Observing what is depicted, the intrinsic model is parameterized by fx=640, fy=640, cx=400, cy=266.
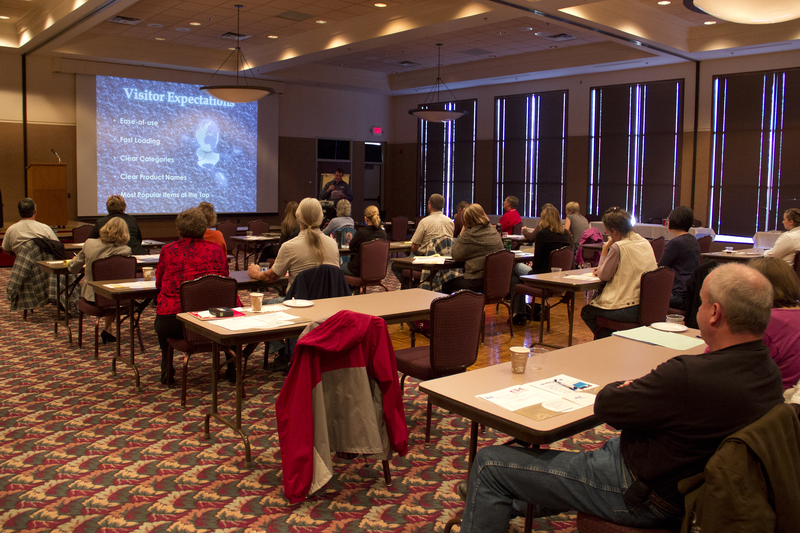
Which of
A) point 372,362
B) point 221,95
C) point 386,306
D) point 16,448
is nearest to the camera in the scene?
point 372,362

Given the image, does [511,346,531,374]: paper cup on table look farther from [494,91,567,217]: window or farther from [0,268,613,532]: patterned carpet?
[494,91,567,217]: window

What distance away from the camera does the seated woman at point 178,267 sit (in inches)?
184

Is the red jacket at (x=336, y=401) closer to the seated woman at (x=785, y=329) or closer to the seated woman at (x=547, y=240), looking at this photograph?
the seated woman at (x=785, y=329)

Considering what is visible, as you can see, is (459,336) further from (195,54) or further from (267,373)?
(195,54)

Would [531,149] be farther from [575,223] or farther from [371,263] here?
[371,263]

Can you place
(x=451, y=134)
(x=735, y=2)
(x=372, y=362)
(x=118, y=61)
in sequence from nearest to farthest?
1. (x=372, y=362)
2. (x=735, y=2)
3. (x=118, y=61)
4. (x=451, y=134)

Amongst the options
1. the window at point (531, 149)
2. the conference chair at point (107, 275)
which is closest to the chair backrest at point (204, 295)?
the conference chair at point (107, 275)

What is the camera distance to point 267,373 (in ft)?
17.7

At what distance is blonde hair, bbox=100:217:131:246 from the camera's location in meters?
5.93

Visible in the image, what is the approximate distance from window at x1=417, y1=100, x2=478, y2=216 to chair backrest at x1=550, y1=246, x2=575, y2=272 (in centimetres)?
958

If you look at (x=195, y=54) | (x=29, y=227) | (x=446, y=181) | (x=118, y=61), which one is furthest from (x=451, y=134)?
(x=29, y=227)

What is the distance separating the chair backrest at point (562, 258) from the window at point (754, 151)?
22.0 ft

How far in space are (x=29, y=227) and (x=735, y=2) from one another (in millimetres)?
7476

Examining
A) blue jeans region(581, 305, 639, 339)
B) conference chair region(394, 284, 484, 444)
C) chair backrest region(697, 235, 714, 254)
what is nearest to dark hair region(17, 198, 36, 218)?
conference chair region(394, 284, 484, 444)
